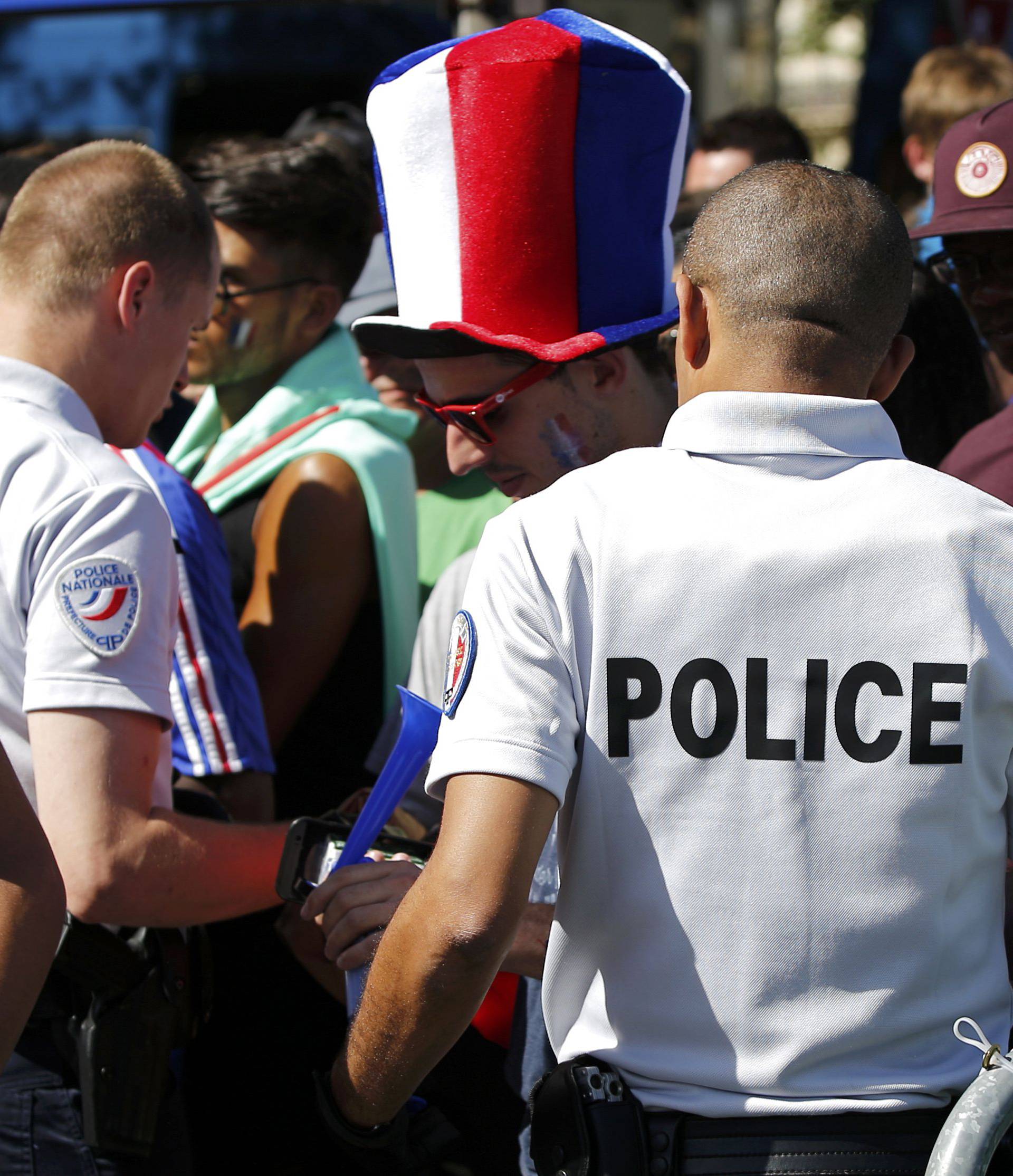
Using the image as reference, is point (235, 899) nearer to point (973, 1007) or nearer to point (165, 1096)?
point (165, 1096)

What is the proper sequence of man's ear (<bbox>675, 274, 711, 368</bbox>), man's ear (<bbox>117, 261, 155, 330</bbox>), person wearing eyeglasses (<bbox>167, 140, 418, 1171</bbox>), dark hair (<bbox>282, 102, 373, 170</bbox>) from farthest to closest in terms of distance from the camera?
dark hair (<bbox>282, 102, 373, 170</bbox>), person wearing eyeglasses (<bbox>167, 140, 418, 1171</bbox>), man's ear (<bbox>117, 261, 155, 330</bbox>), man's ear (<bbox>675, 274, 711, 368</bbox>)

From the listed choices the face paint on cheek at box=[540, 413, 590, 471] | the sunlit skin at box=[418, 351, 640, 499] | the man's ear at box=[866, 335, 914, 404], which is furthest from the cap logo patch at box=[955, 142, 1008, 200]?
the man's ear at box=[866, 335, 914, 404]

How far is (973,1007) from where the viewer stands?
1.63 metres

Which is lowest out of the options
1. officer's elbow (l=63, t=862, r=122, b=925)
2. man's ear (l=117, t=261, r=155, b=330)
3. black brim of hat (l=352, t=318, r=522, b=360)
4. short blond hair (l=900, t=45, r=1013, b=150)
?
officer's elbow (l=63, t=862, r=122, b=925)

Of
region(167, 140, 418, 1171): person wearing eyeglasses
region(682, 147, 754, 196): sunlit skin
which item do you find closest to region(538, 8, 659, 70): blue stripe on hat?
region(167, 140, 418, 1171): person wearing eyeglasses

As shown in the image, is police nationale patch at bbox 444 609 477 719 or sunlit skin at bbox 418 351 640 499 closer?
police nationale patch at bbox 444 609 477 719

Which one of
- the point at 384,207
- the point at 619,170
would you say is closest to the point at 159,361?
the point at 384,207

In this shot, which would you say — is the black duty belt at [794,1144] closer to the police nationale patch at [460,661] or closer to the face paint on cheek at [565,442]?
the police nationale patch at [460,661]

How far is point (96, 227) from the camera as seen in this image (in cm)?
240

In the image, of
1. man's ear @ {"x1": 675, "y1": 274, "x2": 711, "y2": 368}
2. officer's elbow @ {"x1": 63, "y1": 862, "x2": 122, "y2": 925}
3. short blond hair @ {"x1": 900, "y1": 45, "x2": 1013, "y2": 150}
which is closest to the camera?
man's ear @ {"x1": 675, "y1": 274, "x2": 711, "y2": 368}

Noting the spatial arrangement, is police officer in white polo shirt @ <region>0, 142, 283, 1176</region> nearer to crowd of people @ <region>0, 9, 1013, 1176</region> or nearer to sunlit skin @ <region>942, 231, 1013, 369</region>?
crowd of people @ <region>0, 9, 1013, 1176</region>

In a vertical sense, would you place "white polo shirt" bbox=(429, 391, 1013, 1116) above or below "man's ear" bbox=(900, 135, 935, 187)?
below

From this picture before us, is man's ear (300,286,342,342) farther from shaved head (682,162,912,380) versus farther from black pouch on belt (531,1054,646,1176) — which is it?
black pouch on belt (531,1054,646,1176)

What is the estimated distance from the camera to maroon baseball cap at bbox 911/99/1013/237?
2.64 m
